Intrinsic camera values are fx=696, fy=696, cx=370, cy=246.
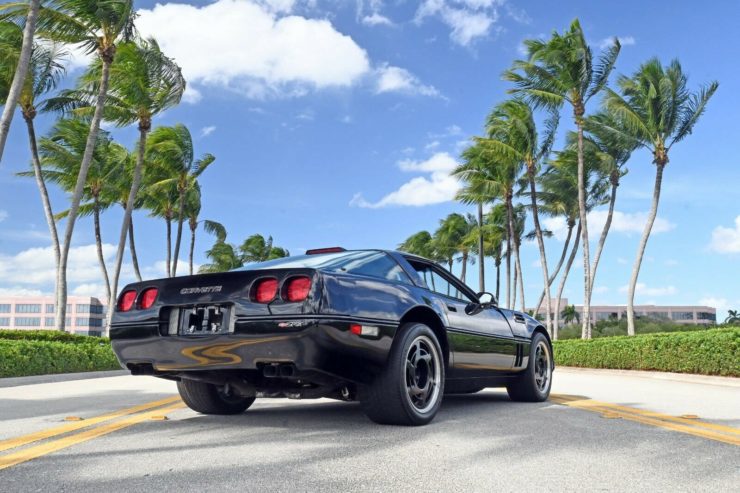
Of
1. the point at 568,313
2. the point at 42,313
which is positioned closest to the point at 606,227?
the point at 568,313

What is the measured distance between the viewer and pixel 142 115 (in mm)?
28078

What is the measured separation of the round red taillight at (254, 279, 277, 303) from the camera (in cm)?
453

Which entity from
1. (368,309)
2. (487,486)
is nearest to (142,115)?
(368,309)

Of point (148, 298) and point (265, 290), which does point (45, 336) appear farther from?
point (265, 290)

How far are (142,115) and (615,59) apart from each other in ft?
66.1

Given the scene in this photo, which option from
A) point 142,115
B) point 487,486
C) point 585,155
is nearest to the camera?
point 487,486

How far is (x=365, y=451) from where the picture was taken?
4.00 meters

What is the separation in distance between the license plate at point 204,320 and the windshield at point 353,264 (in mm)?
447

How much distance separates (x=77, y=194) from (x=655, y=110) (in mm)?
22653

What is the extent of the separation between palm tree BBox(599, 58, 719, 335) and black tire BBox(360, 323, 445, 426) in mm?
25332

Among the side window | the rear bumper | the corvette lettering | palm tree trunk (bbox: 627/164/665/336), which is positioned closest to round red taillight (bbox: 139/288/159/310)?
the rear bumper

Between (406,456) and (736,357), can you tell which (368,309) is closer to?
(406,456)

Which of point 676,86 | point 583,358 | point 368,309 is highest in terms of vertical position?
point 676,86

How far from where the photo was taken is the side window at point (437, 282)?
5.84 meters
